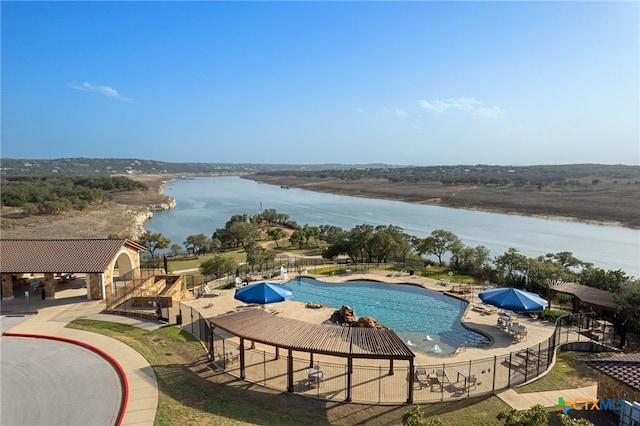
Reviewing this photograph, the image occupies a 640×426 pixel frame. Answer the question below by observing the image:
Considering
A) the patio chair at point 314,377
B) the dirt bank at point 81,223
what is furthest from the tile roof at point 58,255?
the dirt bank at point 81,223

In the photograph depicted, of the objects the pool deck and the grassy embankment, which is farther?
the pool deck

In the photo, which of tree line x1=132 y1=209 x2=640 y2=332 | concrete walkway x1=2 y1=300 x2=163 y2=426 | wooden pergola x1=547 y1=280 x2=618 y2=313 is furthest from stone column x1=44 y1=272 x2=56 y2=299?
wooden pergola x1=547 y1=280 x2=618 y2=313

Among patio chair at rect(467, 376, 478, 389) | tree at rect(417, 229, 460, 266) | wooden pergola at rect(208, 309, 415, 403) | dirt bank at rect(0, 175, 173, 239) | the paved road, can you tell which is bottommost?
dirt bank at rect(0, 175, 173, 239)

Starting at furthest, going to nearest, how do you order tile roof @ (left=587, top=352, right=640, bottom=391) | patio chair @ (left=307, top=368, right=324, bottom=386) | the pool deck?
the pool deck
patio chair @ (left=307, top=368, right=324, bottom=386)
tile roof @ (left=587, top=352, right=640, bottom=391)

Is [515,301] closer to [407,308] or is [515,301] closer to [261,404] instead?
[407,308]

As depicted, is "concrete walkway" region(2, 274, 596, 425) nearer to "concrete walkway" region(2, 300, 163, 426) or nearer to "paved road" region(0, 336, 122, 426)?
"concrete walkway" region(2, 300, 163, 426)

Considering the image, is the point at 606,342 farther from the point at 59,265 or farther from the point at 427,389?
the point at 59,265

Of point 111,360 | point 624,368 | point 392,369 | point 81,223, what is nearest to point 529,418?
point 624,368
